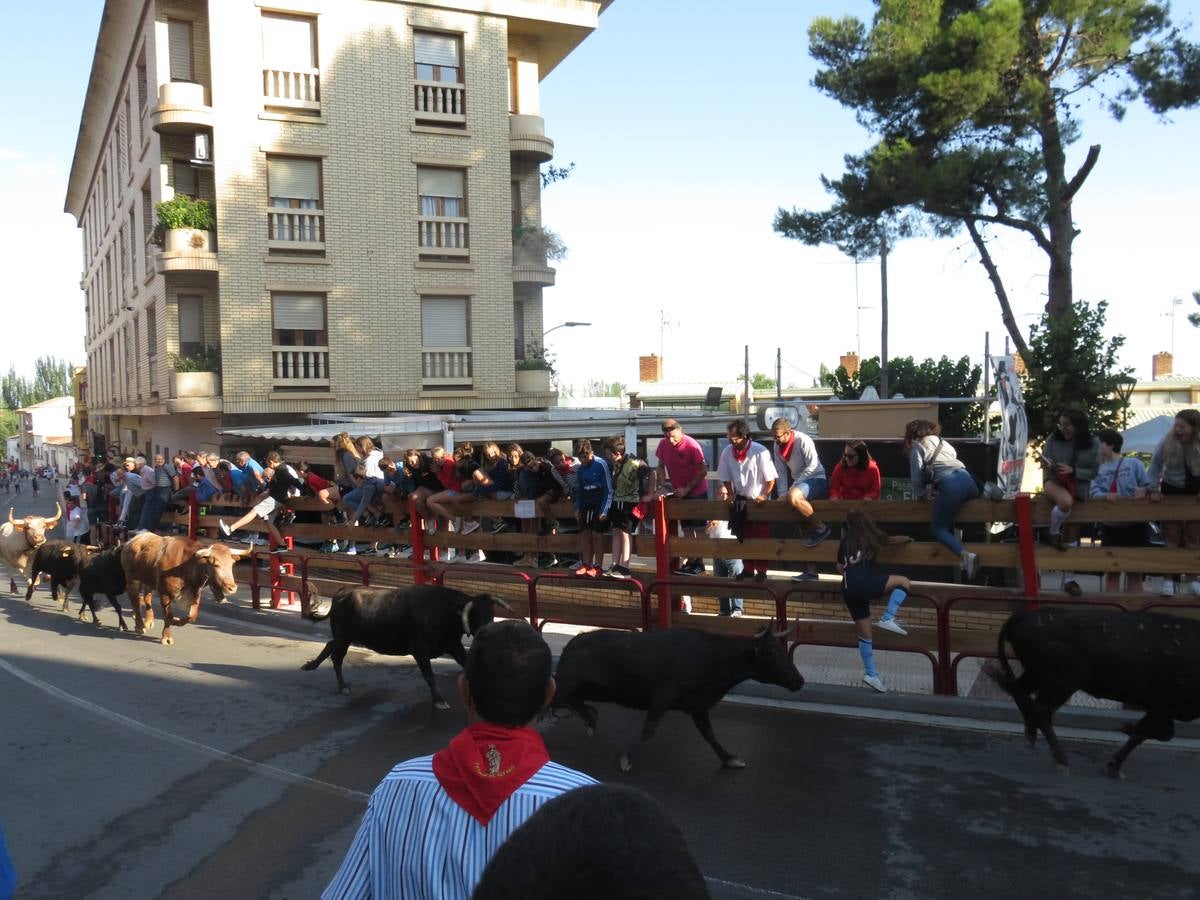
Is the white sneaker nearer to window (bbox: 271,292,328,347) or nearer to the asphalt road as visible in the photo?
the asphalt road

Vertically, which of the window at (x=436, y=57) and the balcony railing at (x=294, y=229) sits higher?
the window at (x=436, y=57)

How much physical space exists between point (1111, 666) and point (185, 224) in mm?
22912

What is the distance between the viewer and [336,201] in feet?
81.9

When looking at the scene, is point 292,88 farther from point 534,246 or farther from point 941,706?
point 941,706

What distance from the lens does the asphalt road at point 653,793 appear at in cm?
552

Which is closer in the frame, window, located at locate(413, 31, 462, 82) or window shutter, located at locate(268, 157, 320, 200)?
window shutter, located at locate(268, 157, 320, 200)

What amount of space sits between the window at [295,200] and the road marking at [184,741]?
15.8 meters

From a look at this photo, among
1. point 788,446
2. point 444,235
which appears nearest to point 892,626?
point 788,446

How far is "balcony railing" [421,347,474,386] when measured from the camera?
26172mm

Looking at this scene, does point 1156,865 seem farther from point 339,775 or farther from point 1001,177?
point 1001,177

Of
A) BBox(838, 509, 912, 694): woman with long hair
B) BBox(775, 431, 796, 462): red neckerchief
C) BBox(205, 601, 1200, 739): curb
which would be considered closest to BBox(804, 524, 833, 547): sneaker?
BBox(838, 509, 912, 694): woman with long hair

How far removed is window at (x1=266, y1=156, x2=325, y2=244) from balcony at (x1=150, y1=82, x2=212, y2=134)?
179 cm

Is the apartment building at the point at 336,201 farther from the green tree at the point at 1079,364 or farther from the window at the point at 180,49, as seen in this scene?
the green tree at the point at 1079,364

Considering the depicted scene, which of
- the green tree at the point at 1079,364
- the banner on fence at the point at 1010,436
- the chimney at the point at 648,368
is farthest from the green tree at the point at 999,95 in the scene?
the chimney at the point at 648,368
